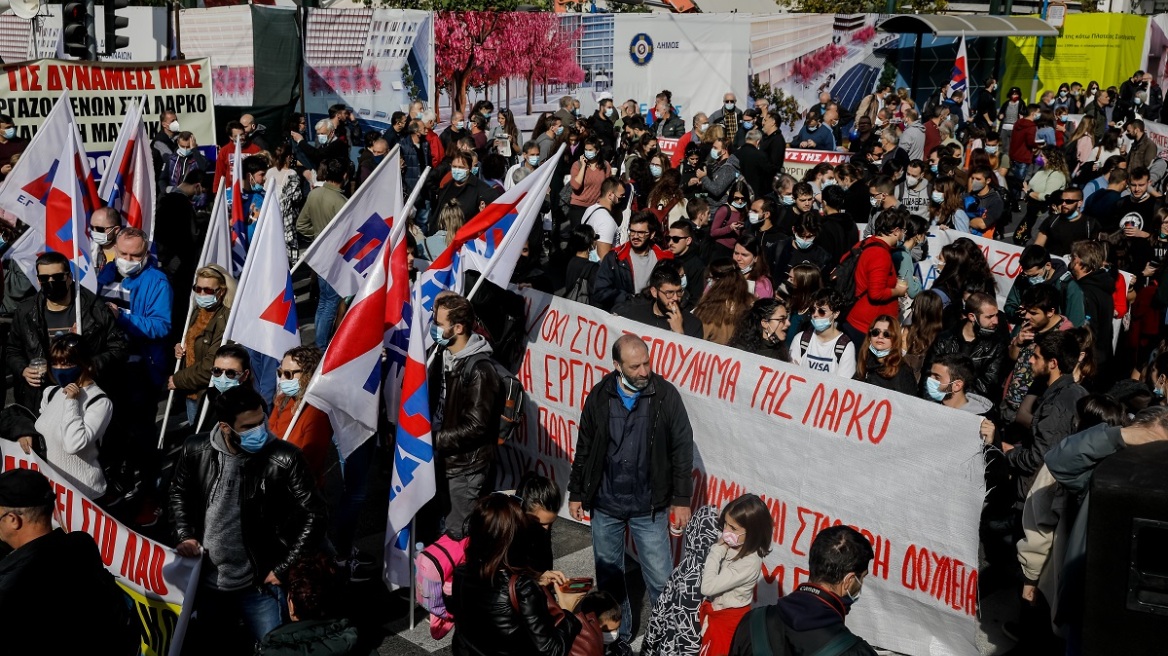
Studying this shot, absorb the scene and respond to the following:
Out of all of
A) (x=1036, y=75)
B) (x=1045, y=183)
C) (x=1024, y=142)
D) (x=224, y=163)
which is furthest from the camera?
(x=1036, y=75)

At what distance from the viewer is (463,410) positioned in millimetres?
6160

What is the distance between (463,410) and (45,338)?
282 centimetres

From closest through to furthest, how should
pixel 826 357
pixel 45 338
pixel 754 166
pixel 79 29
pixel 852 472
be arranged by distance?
pixel 852 472, pixel 826 357, pixel 45 338, pixel 79 29, pixel 754 166

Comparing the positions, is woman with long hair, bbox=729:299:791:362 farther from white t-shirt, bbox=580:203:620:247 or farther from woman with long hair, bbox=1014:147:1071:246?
woman with long hair, bbox=1014:147:1071:246

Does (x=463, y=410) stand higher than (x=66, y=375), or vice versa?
(x=66, y=375)

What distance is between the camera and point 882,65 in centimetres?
2619

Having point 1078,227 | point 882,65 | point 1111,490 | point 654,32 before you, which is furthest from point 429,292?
point 882,65

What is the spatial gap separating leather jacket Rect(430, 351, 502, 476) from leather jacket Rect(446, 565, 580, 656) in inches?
64.7

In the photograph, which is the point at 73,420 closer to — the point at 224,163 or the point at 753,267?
the point at 753,267

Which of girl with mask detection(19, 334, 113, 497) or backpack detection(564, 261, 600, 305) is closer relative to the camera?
girl with mask detection(19, 334, 113, 497)

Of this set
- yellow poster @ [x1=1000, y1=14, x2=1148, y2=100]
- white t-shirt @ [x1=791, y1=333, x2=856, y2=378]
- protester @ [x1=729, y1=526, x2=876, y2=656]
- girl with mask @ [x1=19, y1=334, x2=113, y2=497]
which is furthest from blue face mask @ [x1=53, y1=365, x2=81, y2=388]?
yellow poster @ [x1=1000, y1=14, x2=1148, y2=100]

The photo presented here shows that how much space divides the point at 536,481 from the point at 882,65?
2293cm

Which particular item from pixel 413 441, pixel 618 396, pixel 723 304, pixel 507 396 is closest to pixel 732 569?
pixel 618 396

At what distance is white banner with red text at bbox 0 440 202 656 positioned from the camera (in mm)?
4949
